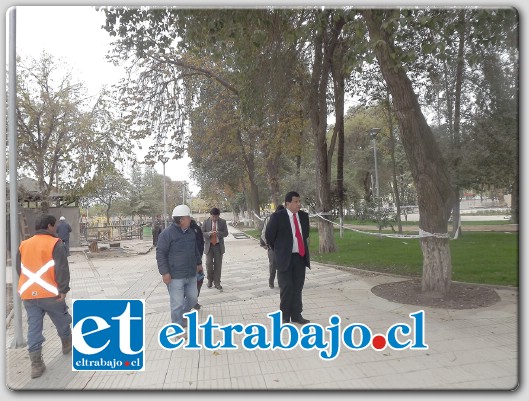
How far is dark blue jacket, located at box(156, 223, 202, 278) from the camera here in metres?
4.65

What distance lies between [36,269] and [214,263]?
12.6ft

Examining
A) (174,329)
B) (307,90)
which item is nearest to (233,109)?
(307,90)

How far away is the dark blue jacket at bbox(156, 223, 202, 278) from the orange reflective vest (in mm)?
1127

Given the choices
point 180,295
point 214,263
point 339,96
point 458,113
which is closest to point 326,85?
point 339,96

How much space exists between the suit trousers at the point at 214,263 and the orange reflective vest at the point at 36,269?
142 inches

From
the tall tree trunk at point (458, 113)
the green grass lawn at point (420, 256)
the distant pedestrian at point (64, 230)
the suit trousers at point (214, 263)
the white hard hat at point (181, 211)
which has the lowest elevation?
the green grass lawn at point (420, 256)

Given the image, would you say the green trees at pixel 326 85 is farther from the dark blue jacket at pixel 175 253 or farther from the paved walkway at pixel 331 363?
the dark blue jacket at pixel 175 253

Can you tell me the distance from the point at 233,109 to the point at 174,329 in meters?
10.8

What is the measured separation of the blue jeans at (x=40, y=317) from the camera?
377 centimetres

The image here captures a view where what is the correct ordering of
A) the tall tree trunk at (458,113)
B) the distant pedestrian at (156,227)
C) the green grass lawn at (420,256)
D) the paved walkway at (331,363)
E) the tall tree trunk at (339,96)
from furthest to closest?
1. the distant pedestrian at (156,227)
2. the tall tree trunk at (339,96)
3. the green grass lawn at (420,256)
4. the tall tree trunk at (458,113)
5. the paved walkway at (331,363)

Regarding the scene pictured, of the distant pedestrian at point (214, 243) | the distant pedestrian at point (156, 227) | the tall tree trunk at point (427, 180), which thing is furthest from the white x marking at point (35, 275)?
the distant pedestrian at point (156, 227)

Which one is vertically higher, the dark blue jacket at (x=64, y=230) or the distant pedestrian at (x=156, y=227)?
the dark blue jacket at (x=64, y=230)

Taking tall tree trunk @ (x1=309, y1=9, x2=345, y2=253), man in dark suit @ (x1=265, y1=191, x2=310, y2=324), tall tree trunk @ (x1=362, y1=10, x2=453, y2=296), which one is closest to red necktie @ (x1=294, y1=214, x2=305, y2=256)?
man in dark suit @ (x1=265, y1=191, x2=310, y2=324)

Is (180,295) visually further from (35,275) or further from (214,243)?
(214,243)
